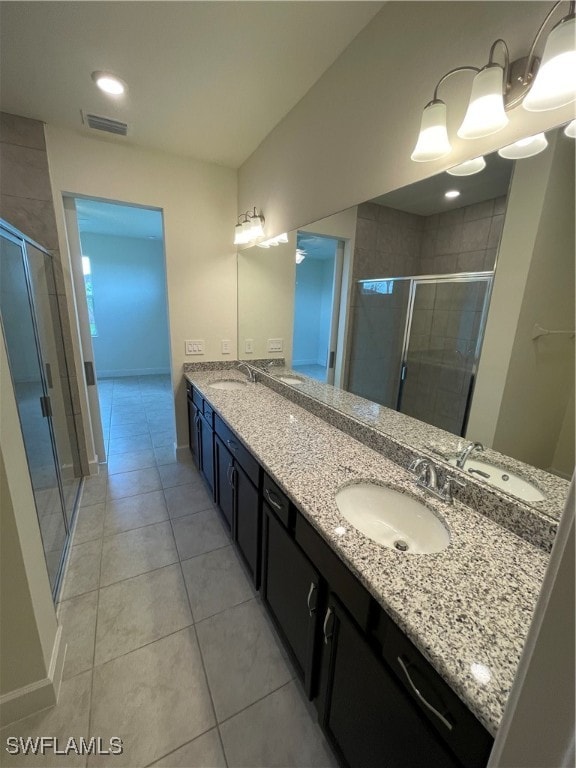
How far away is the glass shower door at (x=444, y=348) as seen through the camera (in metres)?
1.10

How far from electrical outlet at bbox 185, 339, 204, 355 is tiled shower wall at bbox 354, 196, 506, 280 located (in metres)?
1.73


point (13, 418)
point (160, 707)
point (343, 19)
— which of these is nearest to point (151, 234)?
point (343, 19)

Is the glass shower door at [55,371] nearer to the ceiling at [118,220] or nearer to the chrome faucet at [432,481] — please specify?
the ceiling at [118,220]

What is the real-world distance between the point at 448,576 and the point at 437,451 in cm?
52

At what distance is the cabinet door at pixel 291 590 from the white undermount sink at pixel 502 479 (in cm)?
67

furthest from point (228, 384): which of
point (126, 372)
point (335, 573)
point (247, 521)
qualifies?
point (126, 372)

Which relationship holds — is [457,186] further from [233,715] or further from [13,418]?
[233,715]

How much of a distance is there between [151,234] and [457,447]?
6134 mm

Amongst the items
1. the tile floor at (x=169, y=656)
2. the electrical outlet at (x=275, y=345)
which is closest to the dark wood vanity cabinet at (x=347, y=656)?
the tile floor at (x=169, y=656)

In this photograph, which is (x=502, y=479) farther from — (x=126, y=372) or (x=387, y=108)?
(x=126, y=372)

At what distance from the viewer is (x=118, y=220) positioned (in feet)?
15.4

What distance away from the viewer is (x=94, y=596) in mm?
1635

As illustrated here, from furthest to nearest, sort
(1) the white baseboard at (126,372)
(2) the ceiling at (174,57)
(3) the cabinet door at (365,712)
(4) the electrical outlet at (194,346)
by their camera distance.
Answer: (1) the white baseboard at (126,372)
(4) the electrical outlet at (194,346)
(2) the ceiling at (174,57)
(3) the cabinet door at (365,712)

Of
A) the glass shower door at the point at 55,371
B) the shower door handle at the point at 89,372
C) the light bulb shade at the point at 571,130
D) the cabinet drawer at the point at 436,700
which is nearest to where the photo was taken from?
the cabinet drawer at the point at 436,700
